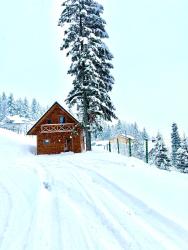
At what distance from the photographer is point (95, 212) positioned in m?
8.66

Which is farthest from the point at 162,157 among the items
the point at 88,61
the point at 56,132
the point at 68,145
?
the point at 88,61

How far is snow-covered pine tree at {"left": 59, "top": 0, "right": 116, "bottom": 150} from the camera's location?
30.9 m

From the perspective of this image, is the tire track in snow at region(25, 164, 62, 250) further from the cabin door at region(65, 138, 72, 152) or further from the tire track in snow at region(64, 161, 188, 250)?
the cabin door at region(65, 138, 72, 152)

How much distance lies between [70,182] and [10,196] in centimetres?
280

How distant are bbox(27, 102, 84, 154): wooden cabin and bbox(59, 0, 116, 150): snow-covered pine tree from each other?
5368 millimetres

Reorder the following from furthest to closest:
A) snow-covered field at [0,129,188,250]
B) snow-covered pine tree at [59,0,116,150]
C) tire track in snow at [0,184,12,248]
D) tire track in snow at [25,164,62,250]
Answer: snow-covered pine tree at [59,0,116,150]
tire track in snow at [0,184,12,248]
snow-covered field at [0,129,188,250]
tire track in snow at [25,164,62,250]

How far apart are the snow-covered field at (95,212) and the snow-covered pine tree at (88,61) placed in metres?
17.4

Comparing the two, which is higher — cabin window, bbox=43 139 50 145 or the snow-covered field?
cabin window, bbox=43 139 50 145

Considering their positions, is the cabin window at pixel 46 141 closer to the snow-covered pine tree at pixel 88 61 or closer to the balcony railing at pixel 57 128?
the balcony railing at pixel 57 128

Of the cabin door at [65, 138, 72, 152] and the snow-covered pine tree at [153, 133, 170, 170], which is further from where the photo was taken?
the snow-covered pine tree at [153, 133, 170, 170]

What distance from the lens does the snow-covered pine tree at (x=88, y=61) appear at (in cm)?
3091

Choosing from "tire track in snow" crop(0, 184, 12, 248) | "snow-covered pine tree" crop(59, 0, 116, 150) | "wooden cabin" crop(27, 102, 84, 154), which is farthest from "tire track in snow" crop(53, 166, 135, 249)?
"wooden cabin" crop(27, 102, 84, 154)

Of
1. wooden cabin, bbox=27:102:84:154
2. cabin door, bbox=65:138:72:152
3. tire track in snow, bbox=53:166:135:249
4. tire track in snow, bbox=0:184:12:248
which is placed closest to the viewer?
tire track in snow, bbox=53:166:135:249

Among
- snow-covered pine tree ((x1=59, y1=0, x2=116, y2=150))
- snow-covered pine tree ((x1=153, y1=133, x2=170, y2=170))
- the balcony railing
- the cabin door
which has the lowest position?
snow-covered pine tree ((x1=153, y1=133, x2=170, y2=170))
